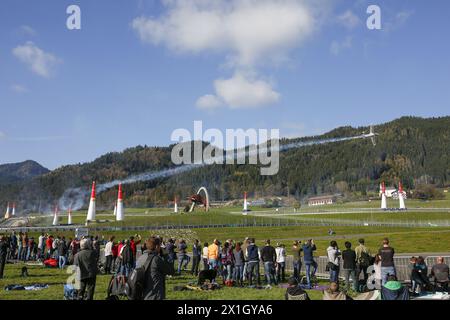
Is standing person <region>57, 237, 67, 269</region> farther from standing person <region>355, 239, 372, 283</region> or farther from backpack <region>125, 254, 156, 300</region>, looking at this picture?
backpack <region>125, 254, 156, 300</region>

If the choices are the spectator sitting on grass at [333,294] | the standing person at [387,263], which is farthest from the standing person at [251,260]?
the spectator sitting on grass at [333,294]

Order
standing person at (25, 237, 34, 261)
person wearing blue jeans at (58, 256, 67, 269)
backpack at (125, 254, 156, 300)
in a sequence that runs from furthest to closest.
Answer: standing person at (25, 237, 34, 261) < person wearing blue jeans at (58, 256, 67, 269) < backpack at (125, 254, 156, 300)

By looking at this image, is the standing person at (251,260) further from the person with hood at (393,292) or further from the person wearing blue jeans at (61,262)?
the person wearing blue jeans at (61,262)

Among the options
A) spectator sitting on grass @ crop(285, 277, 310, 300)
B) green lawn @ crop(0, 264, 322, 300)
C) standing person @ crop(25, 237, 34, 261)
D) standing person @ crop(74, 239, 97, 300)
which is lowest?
green lawn @ crop(0, 264, 322, 300)

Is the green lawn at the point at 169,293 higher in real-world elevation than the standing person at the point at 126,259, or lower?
lower

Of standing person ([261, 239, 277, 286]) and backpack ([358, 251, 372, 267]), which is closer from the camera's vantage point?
backpack ([358, 251, 372, 267])

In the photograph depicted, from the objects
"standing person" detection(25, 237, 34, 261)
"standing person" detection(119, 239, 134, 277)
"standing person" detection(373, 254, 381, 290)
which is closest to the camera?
"standing person" detection(373, 254, 381, 290)

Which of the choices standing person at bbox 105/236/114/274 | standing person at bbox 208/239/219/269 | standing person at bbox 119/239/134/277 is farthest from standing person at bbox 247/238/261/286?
standing person at bbox 105/236/114/274

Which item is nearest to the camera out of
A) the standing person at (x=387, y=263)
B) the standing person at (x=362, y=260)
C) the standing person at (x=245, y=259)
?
the standing person at (x=387, y=263)

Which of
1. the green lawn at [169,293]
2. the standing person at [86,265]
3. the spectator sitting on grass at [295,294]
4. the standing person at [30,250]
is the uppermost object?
the standing person at [86,265]

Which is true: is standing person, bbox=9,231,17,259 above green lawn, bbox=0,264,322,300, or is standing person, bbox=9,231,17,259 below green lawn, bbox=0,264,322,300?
above

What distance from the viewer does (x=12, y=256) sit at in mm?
33562

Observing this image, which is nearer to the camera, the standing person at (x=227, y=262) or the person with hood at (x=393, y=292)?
the person with hood at (x=393, y=292)
